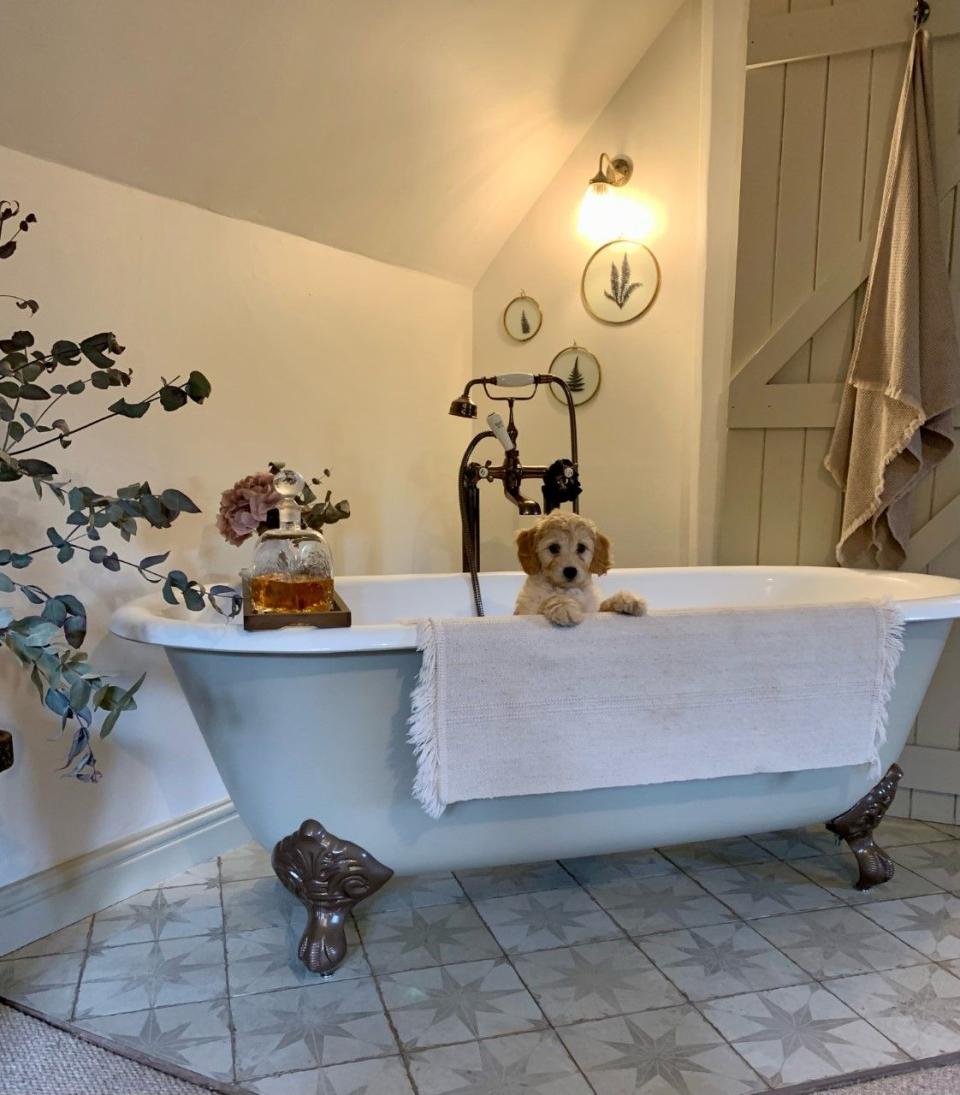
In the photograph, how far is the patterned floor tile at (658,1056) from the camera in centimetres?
129

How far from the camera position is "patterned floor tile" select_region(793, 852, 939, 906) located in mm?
1871

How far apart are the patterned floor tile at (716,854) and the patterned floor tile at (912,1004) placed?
1.55 feet

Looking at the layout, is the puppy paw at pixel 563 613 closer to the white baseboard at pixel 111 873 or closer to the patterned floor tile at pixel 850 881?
the patterned floor tile at pixel 850 881

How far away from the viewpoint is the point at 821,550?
7.81 ft

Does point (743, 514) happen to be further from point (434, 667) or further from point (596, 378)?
point (434, 667)

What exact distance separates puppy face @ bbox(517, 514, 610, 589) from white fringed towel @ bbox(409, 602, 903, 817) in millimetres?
184

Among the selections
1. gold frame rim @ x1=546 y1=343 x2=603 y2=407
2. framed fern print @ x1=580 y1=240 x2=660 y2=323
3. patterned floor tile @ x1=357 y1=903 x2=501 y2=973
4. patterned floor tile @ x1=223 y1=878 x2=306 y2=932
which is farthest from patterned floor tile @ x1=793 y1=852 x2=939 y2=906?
framed fern print @ x1=580 y1=240 x2=660 y2=323

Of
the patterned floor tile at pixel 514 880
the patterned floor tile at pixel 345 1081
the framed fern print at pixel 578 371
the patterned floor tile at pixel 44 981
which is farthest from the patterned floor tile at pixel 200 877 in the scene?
the framed fern print at pixel 578 371

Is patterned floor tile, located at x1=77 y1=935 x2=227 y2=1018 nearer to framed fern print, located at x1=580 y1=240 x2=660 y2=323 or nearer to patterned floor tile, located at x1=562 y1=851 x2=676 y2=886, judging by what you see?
patterned floor tile, located at x1=562 y1=851 x2=676 y2=886

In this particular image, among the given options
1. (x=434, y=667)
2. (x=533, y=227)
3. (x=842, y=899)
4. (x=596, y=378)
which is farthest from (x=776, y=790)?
(x=533, y=227)

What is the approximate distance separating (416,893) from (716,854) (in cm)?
73

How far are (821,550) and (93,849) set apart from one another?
1945 mm

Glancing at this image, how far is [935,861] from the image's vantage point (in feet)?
6.72

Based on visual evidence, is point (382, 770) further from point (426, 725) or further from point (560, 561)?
point (560, 561)
